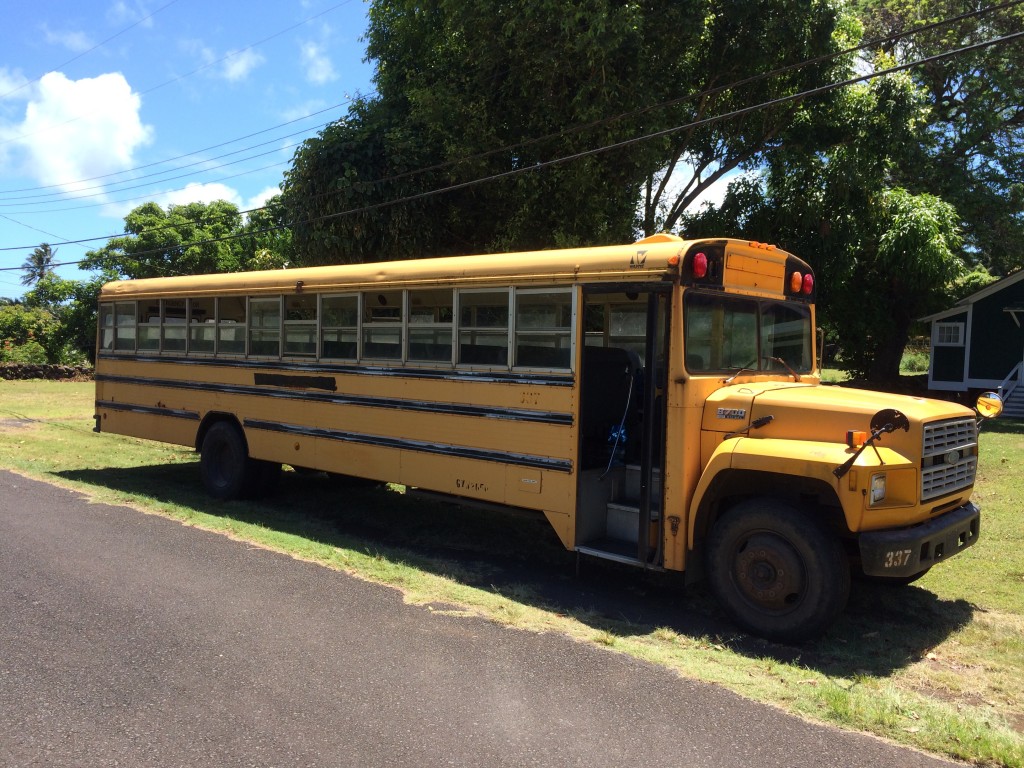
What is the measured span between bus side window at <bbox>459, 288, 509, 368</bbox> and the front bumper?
3.07 meters

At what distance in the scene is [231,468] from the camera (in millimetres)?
9227

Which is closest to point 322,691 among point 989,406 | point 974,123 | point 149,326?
point 989,406

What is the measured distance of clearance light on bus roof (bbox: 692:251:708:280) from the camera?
18.1ft

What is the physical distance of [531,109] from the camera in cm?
1339

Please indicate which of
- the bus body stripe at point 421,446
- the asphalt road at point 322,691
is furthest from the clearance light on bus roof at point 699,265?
the asphalt road at point 322,691

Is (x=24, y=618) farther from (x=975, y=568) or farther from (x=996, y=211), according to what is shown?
(x=996, y=211)

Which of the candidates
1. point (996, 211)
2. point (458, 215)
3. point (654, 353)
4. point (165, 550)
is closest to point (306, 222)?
point (458, 215)

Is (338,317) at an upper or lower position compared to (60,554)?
upper

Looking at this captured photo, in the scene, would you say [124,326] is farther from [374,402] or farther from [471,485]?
[471,485]

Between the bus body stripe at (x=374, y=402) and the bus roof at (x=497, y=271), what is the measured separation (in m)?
1.06

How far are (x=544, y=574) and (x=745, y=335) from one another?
102 inches

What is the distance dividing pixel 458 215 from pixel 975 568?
1028cm

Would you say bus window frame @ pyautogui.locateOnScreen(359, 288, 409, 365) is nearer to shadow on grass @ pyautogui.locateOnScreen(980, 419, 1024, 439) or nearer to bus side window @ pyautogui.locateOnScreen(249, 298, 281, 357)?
bus side window @ pyautogui.locateOnScreen(249, 298, 281, 357)

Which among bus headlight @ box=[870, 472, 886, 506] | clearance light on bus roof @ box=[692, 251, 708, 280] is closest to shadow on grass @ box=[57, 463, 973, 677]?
bus headlight @ box=[870, 472, 886, 506]
